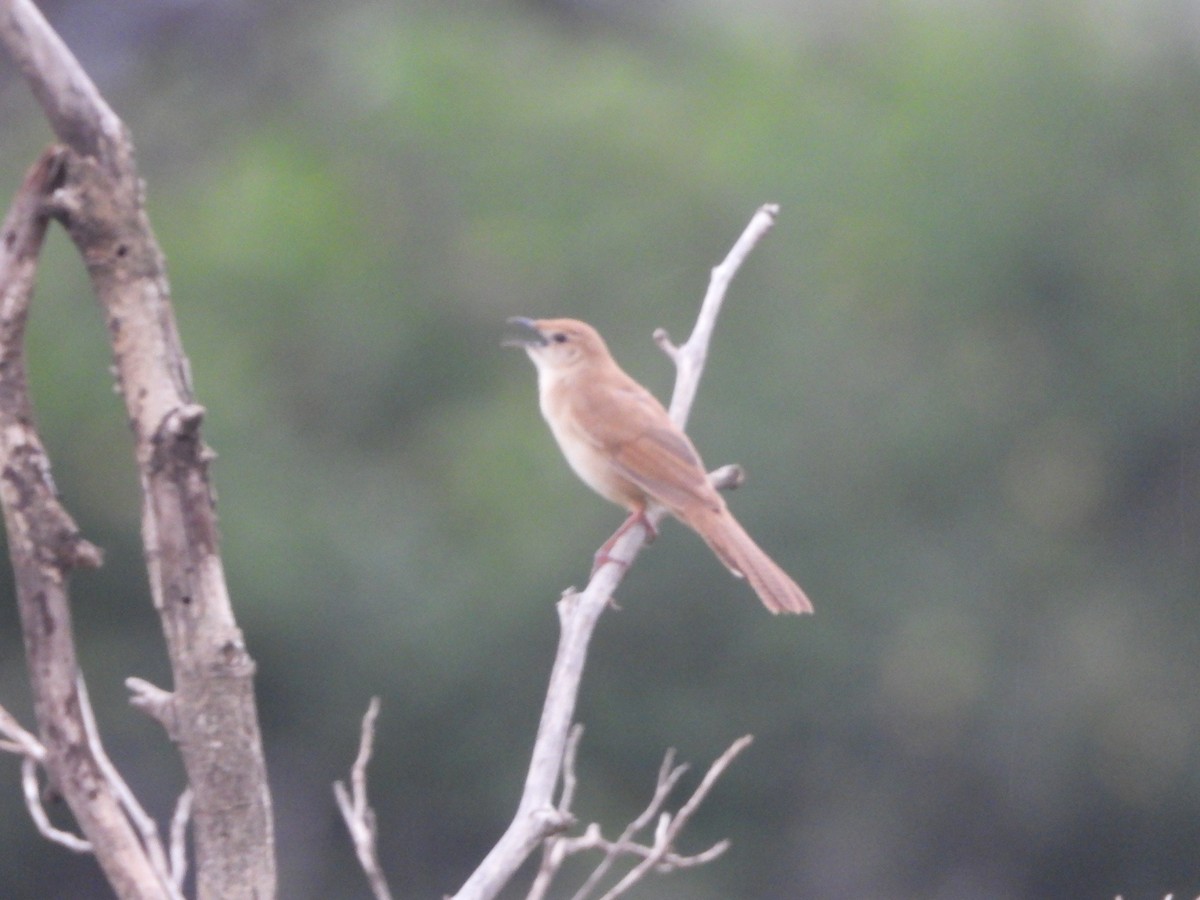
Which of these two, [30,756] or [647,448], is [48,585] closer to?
[30,756]

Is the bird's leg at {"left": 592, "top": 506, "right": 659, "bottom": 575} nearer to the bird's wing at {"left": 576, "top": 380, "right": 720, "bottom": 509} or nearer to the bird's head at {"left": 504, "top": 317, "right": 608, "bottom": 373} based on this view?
the bird's wing at {"left": 576, "top": 380, "right": 720, "bottom": 509}

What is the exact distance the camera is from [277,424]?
35.0 feet

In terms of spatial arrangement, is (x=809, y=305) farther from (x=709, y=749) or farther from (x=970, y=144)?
(x=709, y=749)

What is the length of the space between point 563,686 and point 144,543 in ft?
2.46

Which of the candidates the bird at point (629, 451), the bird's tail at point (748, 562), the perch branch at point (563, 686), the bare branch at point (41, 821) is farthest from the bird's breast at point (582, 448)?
the bare branch at point (41, 821)

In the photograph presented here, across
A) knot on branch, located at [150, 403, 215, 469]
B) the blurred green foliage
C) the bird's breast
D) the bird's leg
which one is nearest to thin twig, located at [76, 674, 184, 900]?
knot on branch, located at [150, 403, 215, 469]

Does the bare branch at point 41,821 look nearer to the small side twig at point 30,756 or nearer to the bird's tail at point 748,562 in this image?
the small side twig at point 30,756

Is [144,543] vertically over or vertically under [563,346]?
under

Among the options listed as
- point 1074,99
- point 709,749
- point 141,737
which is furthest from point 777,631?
point 1074,99

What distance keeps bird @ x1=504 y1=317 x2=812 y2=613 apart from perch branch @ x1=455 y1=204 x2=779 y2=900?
0.28 meters

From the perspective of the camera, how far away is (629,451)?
459 centimetres

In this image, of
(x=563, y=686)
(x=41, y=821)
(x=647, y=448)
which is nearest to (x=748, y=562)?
(x=647, y=448)

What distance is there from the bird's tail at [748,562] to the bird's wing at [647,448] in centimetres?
6

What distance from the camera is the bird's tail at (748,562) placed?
13.0 ft
